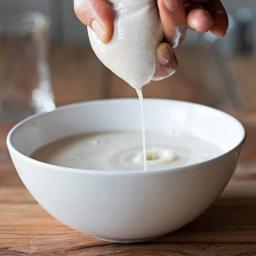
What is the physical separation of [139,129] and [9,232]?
270mm

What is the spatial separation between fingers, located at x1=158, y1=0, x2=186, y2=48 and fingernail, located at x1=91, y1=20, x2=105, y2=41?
7cm

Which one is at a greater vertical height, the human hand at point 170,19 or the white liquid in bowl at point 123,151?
the human hand at point 170,19

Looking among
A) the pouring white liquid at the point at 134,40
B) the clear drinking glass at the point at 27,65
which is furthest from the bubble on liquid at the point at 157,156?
the clear drinking glass at the point at 27,65

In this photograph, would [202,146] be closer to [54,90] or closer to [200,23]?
[200,23]

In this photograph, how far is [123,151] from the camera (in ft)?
3.04

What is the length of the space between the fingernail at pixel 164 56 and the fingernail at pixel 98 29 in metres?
0.07

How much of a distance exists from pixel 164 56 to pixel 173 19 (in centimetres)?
5

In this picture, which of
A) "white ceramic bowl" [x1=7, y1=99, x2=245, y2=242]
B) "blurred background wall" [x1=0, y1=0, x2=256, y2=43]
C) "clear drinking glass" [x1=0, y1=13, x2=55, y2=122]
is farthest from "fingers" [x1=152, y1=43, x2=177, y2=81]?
"blurred background wall" [x1=0, y1=0, x2=256, y2=43]

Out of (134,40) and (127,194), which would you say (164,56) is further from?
(127,194)

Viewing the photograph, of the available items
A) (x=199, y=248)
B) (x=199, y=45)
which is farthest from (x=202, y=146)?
(x=199, y=45)

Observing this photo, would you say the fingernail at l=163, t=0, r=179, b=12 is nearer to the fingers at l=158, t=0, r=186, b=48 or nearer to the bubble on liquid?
the fingers at l=158, t=0, r=186, b=48

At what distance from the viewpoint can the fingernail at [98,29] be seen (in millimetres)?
764

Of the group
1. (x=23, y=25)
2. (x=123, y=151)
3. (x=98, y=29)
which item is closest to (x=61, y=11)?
(x=23, y=25)

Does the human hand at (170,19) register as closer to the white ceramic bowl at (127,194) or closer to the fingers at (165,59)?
the fingers at (165,59)
